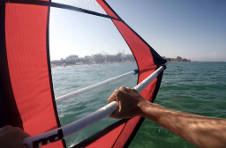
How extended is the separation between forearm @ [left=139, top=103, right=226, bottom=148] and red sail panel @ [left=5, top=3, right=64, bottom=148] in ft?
4.28

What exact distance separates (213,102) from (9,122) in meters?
7.56

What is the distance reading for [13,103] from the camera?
1.21m

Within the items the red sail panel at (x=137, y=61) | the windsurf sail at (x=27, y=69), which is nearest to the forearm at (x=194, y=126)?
the windsurf sail at (x=27, y=69)

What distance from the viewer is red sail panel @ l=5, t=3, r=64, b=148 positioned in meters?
1.23

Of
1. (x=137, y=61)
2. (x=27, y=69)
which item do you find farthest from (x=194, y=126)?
(x=137, y=61)

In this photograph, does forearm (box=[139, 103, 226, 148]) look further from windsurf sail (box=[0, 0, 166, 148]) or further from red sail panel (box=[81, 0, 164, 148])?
red sail panel (box=[81, 0, 164, 148])

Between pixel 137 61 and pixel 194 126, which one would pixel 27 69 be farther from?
pixel 137 61

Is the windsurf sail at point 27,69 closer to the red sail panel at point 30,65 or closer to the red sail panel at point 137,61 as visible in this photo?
the red sail panel at point 30,65

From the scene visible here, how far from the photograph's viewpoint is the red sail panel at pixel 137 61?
6.73 ft

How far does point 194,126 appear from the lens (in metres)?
0.65

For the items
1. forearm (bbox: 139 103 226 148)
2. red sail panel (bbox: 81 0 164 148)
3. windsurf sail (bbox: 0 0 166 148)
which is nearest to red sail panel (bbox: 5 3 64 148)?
windsurf sail (bbox: 0 0 166 148)

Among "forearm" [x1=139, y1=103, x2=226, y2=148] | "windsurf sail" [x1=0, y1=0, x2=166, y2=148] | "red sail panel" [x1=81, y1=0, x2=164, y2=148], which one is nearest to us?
"forearm" [x1=139, y1=103, x2=226, y2=148]

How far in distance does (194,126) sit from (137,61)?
2839 millimetres

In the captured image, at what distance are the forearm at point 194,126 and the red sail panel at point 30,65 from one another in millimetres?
1303
